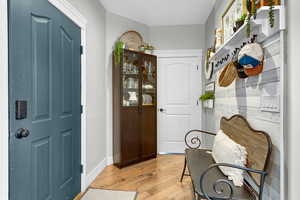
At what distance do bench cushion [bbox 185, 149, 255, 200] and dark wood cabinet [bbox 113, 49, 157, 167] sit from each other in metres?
1.19

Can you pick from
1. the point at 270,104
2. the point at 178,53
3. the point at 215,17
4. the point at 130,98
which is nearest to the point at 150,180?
the point at 130,98

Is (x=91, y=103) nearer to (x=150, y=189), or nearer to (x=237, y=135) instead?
(x=150, y=189)

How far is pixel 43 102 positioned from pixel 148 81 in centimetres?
222

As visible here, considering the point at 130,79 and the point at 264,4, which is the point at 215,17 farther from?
the point at 264,4

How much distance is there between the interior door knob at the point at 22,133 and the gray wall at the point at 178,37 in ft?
10.3

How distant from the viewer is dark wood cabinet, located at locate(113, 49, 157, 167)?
318cm

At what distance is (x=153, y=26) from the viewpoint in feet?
13.1

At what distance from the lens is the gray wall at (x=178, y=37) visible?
12.9 ft

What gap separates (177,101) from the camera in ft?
13.1

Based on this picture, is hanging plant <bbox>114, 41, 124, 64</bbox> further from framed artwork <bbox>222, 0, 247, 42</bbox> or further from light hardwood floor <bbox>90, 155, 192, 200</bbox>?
light hardwood floor <bbox>90, 155, 192, 200</bbox>

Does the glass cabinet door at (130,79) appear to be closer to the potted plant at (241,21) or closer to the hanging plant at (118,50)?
the hanging plant at (118,50)

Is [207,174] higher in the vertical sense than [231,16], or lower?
lower

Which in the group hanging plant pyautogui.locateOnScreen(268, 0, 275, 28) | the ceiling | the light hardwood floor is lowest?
the light hardwood floor

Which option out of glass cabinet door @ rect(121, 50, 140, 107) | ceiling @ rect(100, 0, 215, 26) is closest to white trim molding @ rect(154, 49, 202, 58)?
ceiling @ rect(100, 0, 215, 26)
